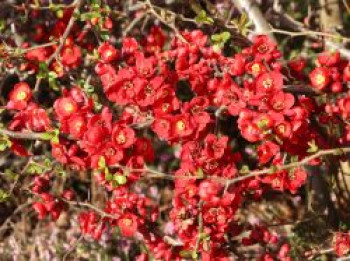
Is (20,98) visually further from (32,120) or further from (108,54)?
(108,54)

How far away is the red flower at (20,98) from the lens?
2080 millimetres

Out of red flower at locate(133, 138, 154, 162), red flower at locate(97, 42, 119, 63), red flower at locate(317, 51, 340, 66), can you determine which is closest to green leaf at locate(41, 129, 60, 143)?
red flower at locate(133, 138, 154, 162)

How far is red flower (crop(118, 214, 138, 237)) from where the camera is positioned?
2.03m

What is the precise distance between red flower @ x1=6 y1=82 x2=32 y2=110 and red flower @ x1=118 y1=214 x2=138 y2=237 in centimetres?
58

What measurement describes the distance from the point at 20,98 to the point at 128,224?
0.64m

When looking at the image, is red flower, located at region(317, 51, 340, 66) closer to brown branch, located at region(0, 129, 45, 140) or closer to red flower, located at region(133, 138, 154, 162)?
red flower, located at region(133, 138, 154, 162)

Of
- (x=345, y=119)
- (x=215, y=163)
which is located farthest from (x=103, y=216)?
(x=345, y=119)

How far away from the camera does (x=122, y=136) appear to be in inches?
69.1

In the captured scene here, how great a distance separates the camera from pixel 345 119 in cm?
186

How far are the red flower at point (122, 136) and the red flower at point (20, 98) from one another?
1.69 feet

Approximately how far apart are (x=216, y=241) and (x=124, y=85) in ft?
2.08

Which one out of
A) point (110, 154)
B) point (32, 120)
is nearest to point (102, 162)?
point (110, 154)

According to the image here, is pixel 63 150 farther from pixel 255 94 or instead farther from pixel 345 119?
pixel 345 119

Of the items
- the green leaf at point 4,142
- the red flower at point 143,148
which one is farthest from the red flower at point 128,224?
the green leaf at point 4,142
